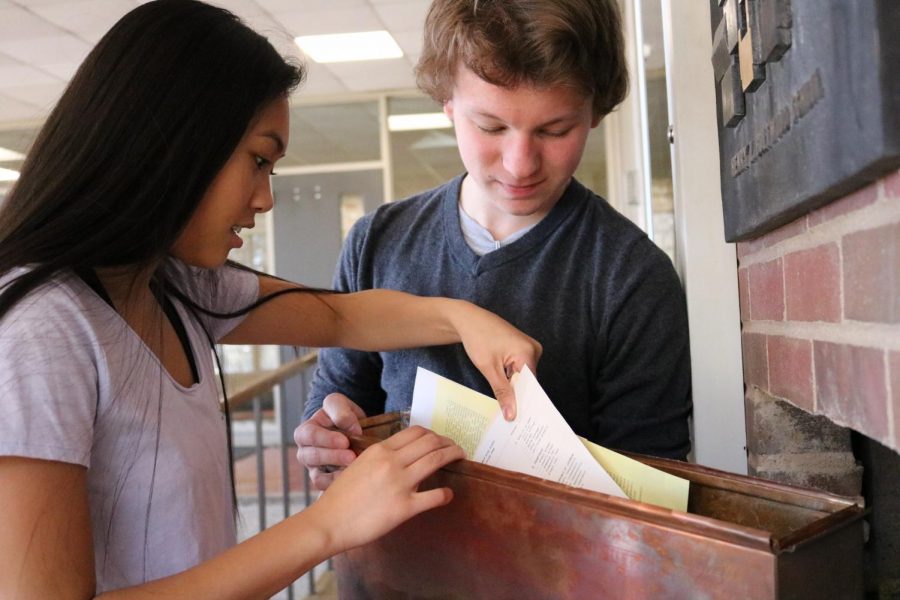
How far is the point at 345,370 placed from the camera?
128 cm

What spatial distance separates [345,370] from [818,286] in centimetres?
77

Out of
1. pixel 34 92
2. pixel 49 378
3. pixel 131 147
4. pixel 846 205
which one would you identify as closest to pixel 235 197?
pixel 131 147

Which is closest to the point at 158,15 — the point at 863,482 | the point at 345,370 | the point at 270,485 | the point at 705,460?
the point at 345,370

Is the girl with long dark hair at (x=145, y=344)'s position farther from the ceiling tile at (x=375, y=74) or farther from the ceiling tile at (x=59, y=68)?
the ceiling tile at (x=59, y=68)

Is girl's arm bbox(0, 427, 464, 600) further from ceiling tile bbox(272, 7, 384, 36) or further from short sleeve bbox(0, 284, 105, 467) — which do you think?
ceiling tile bbox(272, 7, 384, 36)

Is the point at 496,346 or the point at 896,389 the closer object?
the point at 896,389

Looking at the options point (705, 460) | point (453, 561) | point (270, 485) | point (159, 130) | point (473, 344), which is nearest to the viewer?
point (453, 561)

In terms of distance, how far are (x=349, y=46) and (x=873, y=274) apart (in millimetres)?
4973

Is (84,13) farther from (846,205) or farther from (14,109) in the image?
(846,205)

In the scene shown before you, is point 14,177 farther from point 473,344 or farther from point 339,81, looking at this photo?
point 339,81

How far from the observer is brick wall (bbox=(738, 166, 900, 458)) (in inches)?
20.6

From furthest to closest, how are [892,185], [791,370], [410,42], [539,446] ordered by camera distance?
[410,42] → [791,370] → [539,446] → [892,185]

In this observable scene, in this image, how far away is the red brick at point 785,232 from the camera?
0.75 m

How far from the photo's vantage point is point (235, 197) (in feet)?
2.84
